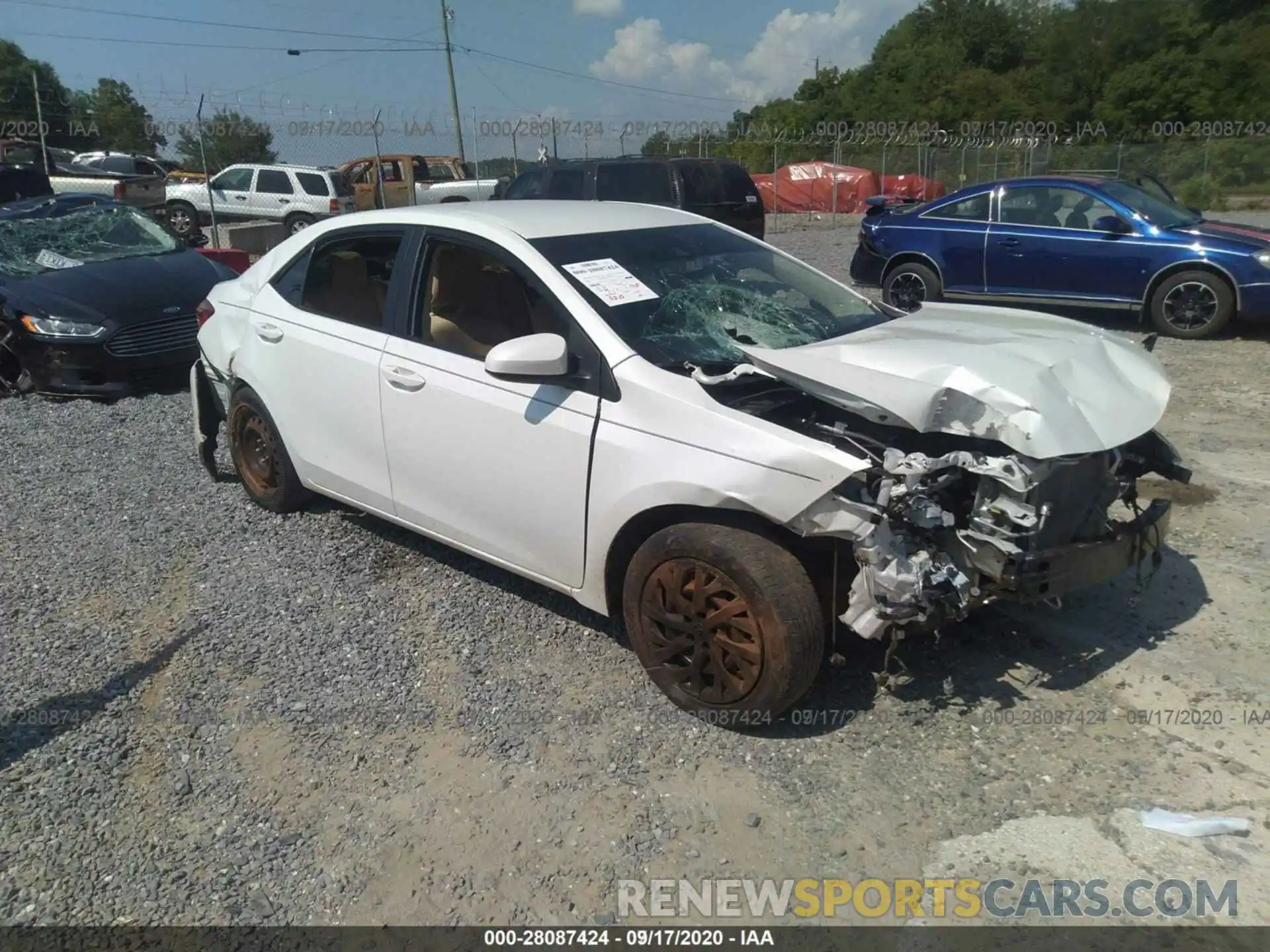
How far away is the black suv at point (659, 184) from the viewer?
43.0 ft

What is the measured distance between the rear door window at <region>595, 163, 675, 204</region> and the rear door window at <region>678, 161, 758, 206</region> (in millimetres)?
257

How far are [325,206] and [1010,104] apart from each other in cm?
4216

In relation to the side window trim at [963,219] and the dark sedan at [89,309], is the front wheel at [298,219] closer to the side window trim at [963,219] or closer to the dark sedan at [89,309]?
the dark sedan at [89,309]

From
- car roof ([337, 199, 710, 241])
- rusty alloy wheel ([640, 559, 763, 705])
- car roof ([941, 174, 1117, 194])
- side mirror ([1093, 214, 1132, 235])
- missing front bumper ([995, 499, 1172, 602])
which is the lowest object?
rusty alloy wheel ([640, 559, 763, 705])

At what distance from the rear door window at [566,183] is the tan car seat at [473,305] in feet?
30.9

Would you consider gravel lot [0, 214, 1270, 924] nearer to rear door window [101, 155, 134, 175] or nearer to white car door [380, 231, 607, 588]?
white car door [380, 231, 607, 588]

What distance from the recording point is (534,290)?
3.80m

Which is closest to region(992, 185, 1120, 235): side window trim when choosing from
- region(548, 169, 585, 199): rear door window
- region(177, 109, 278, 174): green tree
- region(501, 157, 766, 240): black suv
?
region(501, 157, 766, 240): black suv

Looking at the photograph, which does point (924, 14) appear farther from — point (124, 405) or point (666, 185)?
point (124, 405)

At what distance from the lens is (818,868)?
2762 millimetres

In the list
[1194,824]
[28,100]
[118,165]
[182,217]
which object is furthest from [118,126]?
[1194,824]

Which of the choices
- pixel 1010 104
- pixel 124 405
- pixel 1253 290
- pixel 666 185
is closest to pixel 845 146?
pixel 1010 104

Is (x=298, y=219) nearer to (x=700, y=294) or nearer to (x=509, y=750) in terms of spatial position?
(x=700, y=294)

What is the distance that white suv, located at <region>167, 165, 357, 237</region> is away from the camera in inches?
789
